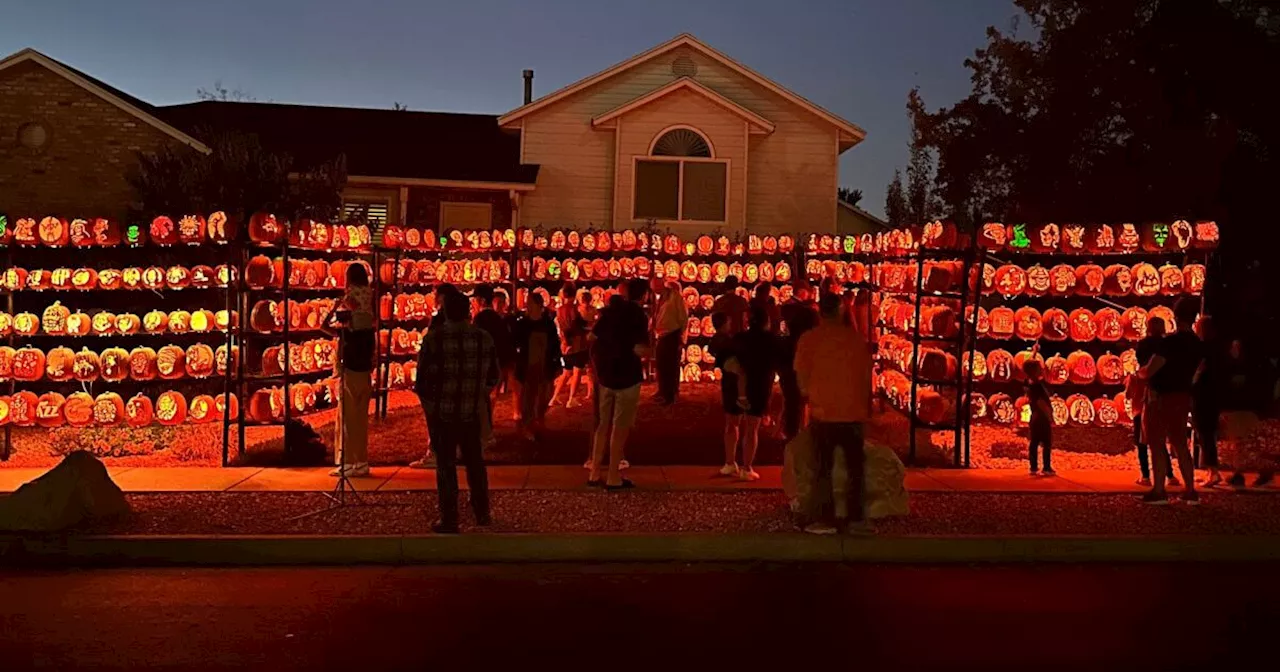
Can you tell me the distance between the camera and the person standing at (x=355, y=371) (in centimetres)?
1095

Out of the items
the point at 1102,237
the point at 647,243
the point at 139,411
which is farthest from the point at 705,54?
the point at 139,411

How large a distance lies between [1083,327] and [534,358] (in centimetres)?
688

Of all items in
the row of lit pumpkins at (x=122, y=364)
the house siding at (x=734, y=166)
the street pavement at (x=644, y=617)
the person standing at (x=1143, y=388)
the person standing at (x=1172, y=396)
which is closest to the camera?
the street pavement at (x=644, y=617)

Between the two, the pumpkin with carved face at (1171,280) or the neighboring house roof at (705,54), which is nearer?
the pumpkin with carved face at (1171,280)

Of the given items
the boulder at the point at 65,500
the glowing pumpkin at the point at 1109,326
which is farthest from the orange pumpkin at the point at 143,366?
the glowing pumpkin at the point at 1109,326

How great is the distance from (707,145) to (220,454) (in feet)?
45.6

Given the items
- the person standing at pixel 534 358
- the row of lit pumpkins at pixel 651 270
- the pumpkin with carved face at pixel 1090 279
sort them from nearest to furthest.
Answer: the person standing at pixel 534 358
the pumpkin with carved face at pixel 1090 279
the row of lit pumpkins at pixel 651 270

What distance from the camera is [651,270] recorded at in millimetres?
20531

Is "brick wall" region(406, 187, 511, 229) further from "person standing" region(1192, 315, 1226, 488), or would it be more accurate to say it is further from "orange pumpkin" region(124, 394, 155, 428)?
"person standing" region(1192, 315, 1226, 488)

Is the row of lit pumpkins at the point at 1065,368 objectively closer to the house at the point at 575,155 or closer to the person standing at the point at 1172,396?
the person standing at the point at 1172,396

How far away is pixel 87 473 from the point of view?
902 centimetres

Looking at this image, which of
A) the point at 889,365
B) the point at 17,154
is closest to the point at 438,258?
the point at 889,365

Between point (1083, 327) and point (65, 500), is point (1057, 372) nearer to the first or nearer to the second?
point (1083, 327)

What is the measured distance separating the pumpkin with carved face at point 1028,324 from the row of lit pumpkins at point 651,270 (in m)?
7.21
